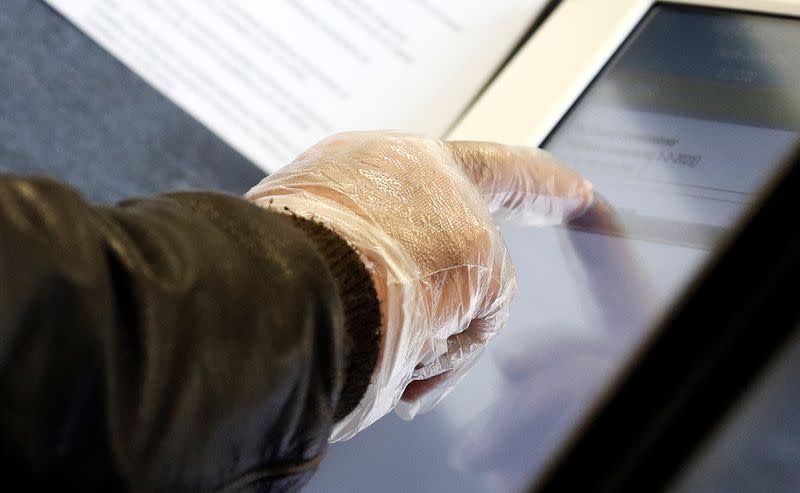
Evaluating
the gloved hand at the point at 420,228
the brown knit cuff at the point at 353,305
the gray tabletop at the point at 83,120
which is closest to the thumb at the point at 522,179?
the gloved hand at the point at 420,228

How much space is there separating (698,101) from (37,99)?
3.26ft

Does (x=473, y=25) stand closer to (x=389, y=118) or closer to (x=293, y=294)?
(x=389, y=118)

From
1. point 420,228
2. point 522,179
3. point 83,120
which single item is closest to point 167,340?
point 420,228

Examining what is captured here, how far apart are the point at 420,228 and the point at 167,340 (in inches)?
11.1

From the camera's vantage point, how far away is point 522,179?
2.60 feet

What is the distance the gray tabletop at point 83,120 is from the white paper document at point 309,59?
65mm

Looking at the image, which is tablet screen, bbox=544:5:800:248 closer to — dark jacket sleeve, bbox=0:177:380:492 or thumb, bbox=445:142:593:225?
thumb, bbox=445:142:593:225

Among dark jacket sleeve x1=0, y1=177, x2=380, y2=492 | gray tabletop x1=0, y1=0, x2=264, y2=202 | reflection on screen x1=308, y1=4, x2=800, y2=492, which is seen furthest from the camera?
gray tabletop x1=0, y1=0, x2=264, y2=202

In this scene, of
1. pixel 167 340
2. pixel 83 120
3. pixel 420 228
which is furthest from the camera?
pixel 83 120

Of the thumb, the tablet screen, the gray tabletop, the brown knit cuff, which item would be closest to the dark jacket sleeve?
the brown knit cuff

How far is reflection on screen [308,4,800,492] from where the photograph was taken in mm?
767

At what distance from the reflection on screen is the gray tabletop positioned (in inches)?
24.0

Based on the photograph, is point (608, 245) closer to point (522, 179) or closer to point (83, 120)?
point (522, 179)

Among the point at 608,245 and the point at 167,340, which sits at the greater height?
the point at 608,245
